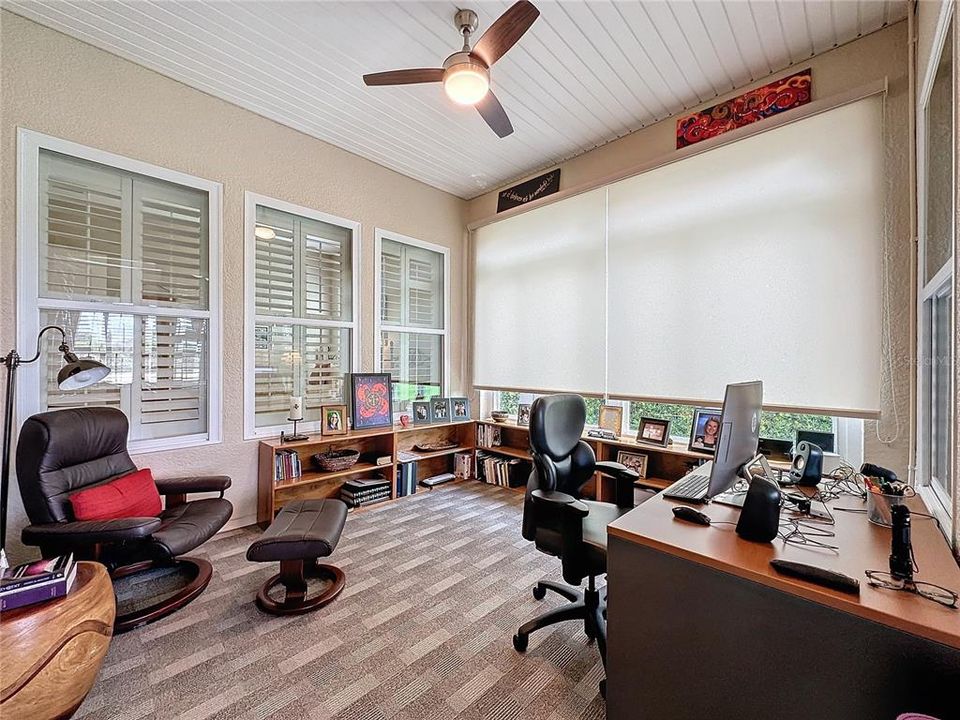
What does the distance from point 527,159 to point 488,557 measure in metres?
3.60

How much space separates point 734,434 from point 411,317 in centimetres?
354

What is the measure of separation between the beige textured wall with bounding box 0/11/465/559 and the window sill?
0.13 ft

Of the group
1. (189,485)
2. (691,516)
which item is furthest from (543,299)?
(189,485)

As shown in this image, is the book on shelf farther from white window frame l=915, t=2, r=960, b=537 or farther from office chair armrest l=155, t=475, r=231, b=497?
white window frame l=915, t=2, r=960, b=537

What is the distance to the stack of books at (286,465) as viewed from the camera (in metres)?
3.20

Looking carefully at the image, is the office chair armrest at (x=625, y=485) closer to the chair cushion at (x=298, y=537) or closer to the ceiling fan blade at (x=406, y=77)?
the chair cushion at (x=298, y=537)

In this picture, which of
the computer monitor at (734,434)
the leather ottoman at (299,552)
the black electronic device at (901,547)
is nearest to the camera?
the black electronic device at (901,547)

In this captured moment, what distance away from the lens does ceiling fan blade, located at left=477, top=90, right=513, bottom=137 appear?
2.38 metres

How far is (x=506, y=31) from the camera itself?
1.94 m

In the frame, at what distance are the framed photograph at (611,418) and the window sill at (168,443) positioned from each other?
315 cm

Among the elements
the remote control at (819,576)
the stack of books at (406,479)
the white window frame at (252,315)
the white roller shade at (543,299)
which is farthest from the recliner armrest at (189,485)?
the remote control at (819,576)

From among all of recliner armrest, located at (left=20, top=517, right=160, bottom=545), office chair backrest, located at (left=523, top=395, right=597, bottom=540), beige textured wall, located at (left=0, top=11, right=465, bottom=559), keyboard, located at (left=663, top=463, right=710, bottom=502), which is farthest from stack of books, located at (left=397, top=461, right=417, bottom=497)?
keyboard, located at (left=663, top=463, right=710, bottom=502)

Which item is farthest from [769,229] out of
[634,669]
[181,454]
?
[181,454]

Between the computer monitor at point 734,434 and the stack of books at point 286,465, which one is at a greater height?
the computer monitor at point 734,434
